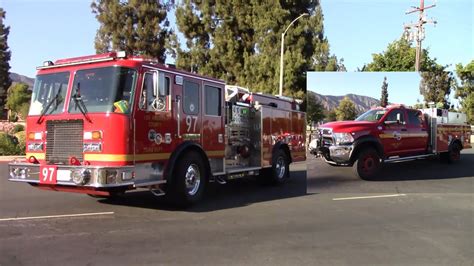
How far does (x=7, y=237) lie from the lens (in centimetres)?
652

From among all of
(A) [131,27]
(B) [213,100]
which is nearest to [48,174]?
(B) [213,100]

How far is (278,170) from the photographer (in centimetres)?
1277

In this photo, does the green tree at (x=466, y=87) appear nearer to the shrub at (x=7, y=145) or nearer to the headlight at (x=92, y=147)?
the headlight at (x=92, y=147)

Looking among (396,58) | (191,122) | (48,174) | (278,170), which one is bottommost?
(278,170)

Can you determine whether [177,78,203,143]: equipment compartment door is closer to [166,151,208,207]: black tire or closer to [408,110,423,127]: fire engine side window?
[166,151,208,207]: black tire

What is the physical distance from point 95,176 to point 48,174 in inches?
41.9

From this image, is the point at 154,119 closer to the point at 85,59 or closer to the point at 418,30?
the point at 85,59

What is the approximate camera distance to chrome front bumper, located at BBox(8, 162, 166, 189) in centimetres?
746

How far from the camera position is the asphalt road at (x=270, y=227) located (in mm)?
5730

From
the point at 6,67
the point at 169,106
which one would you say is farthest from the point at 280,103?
the point at 6,67

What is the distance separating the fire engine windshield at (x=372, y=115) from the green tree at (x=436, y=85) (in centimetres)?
69

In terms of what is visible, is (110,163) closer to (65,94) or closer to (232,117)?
(65,94)

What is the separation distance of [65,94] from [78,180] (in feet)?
5.81

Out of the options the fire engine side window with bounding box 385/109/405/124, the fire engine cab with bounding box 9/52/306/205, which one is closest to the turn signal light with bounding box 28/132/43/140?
the fire engine cab with bounding box 9/52/306/205
